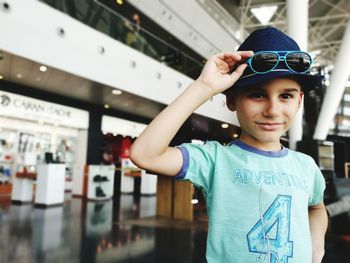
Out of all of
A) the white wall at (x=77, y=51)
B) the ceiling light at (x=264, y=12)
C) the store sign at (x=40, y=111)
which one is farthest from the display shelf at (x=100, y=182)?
the ceiling light at (x=264, y=12)

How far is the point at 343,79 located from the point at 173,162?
12.3 metres

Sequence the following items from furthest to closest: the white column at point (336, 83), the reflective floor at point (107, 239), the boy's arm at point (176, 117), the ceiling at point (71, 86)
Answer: the white column at point (336, 83)
the ceiling at point (71, 86)
the reflective floor at point (107, 239)
the boy's arm at point (176, 117)

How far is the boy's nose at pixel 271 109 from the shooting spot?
2.71ft

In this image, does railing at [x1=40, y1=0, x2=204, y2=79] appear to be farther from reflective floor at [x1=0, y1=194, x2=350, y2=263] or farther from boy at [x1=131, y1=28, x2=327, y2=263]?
boy at [x1=131, y1=28, x2=327, y2=263]

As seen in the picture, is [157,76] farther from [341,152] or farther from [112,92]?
[341,152]

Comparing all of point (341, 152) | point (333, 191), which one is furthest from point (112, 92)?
point (341, 152)

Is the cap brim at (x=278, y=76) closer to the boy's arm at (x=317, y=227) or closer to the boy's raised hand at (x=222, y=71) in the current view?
the boy's raised hand at (x=222, y=71)

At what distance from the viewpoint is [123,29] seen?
8797 mm

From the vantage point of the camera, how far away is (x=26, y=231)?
4797 millimetres

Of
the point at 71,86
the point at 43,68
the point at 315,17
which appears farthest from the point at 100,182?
the point at 315,17

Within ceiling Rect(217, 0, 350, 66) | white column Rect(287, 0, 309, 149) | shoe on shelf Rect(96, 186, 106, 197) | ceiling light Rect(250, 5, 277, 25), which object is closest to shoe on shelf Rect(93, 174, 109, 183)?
shoe on shelf Rect(96, 186, 106, 197)

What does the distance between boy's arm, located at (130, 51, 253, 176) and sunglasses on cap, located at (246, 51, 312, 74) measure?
0.08 ft

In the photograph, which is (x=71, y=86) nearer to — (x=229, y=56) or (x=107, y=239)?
(x=107, y=239)

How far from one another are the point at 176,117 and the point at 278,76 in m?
0.31
